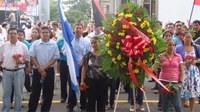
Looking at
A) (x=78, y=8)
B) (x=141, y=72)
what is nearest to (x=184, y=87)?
(x=141, y=72)

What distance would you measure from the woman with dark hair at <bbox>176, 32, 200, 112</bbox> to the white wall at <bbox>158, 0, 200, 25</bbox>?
9851 millimetres

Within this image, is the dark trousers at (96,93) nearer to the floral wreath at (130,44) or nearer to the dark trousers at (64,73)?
the floral wreath at (130,44)

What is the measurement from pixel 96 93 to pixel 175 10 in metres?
12.9

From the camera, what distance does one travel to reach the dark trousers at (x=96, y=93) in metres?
7.69

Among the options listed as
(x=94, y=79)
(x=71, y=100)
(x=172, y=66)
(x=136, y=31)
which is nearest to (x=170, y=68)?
(x=172, y=66)

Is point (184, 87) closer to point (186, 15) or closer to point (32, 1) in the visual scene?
point (186, 15)

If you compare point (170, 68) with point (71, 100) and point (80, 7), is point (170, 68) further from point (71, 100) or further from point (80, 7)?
point (80, 7)

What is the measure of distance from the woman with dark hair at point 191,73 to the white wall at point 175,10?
32.3ft

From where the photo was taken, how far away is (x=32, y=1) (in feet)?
121

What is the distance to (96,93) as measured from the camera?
25.5 feet

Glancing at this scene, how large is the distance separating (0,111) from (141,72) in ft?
12.1

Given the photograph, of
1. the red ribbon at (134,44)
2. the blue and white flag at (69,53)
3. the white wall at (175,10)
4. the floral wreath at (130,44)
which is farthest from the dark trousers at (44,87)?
the white wall at (175,10)

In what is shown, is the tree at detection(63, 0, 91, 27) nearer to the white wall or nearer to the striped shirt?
the white wall

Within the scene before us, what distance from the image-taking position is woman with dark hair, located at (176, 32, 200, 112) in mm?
8781
